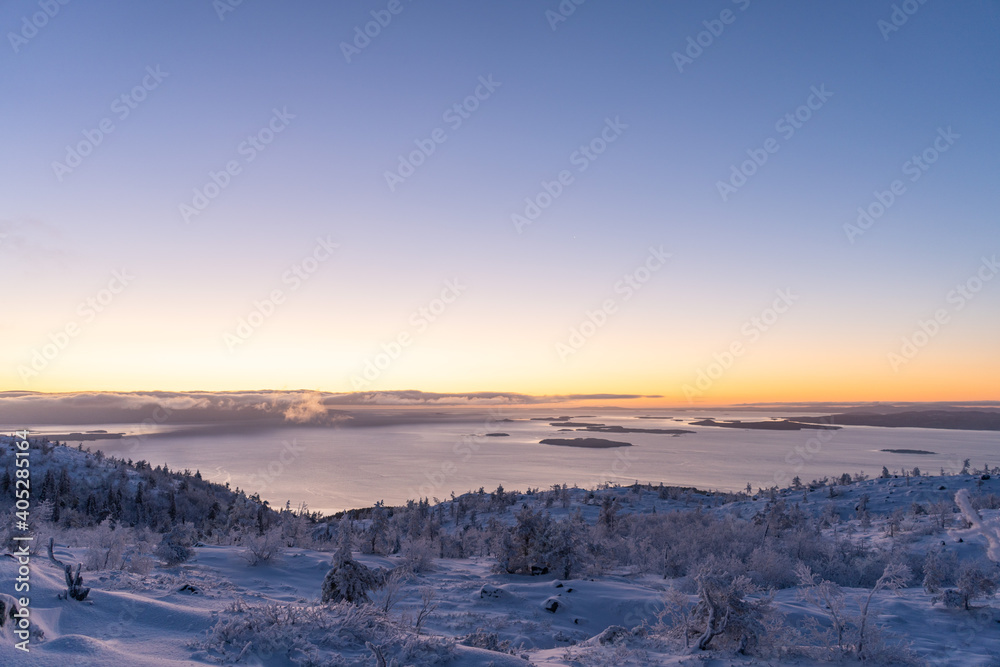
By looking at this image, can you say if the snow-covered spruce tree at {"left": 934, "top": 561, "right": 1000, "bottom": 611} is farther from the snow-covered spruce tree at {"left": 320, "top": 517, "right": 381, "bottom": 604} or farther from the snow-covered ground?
the snow-covered spruce tree at {"left": 320, "top": 517, "right": 381, "bottom": 604}

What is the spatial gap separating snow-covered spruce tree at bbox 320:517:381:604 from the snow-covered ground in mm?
340

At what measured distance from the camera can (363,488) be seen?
3809cm

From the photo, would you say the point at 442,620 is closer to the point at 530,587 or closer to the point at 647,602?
the point at 530,587

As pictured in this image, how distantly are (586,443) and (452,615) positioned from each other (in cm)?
8547

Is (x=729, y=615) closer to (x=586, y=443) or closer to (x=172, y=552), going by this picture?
(x=172, y=552)

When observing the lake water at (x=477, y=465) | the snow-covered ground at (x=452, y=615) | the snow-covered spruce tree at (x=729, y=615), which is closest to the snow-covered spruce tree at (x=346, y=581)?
the snow-covered ground at (x=452, y=615)

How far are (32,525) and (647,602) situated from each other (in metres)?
11.6

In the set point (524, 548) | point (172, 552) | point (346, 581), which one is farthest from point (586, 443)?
point (346, 581)

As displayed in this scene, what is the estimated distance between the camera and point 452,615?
766cm

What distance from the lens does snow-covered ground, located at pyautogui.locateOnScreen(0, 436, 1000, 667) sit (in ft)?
13.8

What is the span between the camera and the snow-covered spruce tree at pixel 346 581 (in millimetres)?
6781

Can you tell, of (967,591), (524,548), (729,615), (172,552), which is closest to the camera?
(729,615)

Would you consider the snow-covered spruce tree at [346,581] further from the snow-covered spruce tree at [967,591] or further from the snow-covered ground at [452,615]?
the snow-covered spruce tree at [967,591]

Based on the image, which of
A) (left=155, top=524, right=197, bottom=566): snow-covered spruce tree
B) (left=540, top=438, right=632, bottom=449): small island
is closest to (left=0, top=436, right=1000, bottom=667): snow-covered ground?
(left=155, top=524, right=197, bottom=566): snow-covered spruce tree
